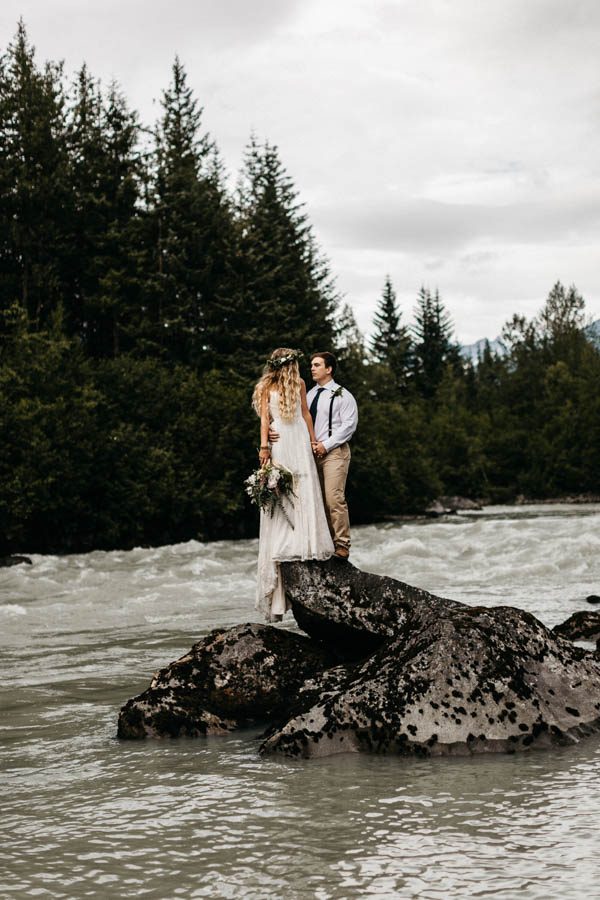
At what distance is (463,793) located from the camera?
19.5ft

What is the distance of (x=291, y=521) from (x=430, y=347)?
93.7 m

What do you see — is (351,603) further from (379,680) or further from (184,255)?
(184,255)

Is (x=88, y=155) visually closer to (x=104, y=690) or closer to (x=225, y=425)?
(x=225, y=425)

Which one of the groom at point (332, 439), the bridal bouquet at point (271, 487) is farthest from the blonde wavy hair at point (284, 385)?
the bridal bouquet at point (271, 487)

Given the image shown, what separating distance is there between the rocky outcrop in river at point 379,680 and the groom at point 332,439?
0.56 m

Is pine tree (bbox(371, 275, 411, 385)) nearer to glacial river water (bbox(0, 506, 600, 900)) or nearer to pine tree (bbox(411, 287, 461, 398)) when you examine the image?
pine tree (bbox(411, 287, 461, 398))

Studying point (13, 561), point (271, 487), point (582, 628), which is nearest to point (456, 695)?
point (271, 487)

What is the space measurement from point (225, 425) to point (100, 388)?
16.9 ft

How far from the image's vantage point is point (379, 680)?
7.51 metres

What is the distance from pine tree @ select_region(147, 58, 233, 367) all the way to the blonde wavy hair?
1433 inches

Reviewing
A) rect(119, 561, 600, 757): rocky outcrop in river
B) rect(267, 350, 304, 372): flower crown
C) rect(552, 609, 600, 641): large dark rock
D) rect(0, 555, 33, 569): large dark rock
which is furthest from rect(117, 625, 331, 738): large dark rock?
rect(0, 555, 33, 569): large dark rock

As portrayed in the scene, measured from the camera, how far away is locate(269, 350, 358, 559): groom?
31.4 ft

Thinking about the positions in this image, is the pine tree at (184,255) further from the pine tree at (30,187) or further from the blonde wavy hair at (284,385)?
the blonde wavy hair at (284,385)

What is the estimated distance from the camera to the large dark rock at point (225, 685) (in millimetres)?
8102
